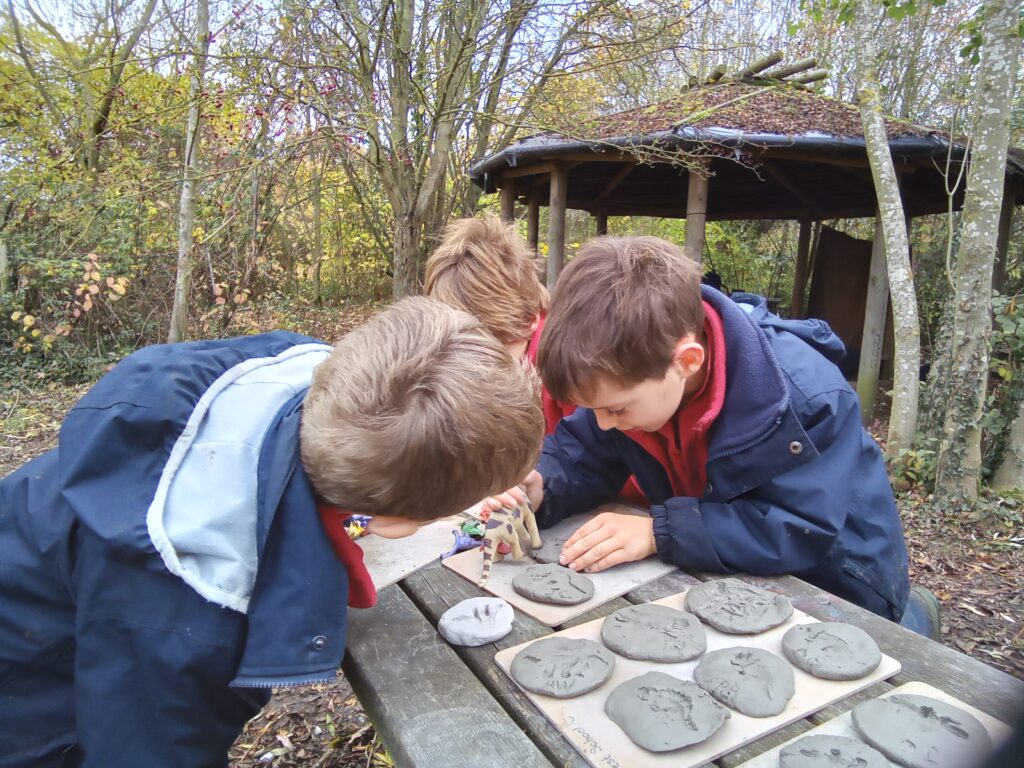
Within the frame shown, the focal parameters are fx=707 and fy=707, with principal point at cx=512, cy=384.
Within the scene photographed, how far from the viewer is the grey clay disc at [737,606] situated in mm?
1319

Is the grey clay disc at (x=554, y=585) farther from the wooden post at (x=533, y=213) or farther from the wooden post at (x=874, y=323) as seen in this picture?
the wooden post at (x=533, y=213)

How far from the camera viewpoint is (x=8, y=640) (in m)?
1.22

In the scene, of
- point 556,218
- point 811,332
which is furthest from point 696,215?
point 811,332

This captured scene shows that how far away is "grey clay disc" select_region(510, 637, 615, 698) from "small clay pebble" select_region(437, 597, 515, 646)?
0.08 m

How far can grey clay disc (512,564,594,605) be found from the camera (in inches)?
57.1

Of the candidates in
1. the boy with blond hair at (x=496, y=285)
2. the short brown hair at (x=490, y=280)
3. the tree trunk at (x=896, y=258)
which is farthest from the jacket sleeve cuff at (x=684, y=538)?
the tree trunk at (x=896, y=258)

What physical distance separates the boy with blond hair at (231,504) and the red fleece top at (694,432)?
61 cm

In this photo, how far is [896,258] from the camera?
457 centimetres

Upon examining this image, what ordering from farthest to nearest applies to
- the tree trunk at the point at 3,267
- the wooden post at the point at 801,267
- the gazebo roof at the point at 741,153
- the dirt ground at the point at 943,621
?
the wooden post at the point at 801,267
the tree trunk at the point at 3,267
the gazebo roof at the point at 741,153
the dirt ground at the point at 943,621

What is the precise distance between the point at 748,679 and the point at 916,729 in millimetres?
242

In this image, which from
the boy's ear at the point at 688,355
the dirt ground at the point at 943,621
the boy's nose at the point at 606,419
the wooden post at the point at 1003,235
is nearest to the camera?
the boy's ear at the point at 688,355

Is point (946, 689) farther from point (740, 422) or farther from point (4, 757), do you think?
point (4, 757)

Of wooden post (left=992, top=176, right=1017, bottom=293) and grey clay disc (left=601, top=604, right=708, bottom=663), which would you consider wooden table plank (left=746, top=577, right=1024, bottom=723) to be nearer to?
grey clay disc (left=601, top=604, right=708, bottom=663)

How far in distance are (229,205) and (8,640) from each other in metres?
5.93
